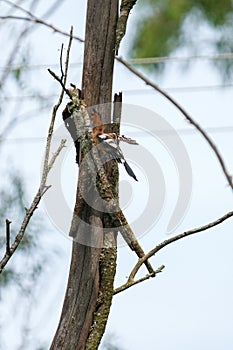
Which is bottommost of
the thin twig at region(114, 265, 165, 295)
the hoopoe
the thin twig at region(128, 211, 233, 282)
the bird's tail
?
Answer: the thin twig at region(114, 265, 165, 295)

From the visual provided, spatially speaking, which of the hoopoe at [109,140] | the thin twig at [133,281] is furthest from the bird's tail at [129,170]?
the thin twig at [133,281]

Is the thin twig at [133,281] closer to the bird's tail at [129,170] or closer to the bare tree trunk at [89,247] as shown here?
the bare tree trunk at [89,247]

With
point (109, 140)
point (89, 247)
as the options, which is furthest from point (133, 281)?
point (109, 140)

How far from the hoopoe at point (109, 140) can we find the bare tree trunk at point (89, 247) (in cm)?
2

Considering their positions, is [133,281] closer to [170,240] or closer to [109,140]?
[170,240]

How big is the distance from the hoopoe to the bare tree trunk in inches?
0.8

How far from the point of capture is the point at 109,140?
0.88 meters

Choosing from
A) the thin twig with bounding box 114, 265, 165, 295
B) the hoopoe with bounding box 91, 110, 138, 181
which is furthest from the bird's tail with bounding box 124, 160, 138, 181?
the thin twig with bounding box 114, 265, 165, 295

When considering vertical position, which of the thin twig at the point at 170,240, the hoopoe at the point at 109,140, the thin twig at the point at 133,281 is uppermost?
the hoopoe at the point at 109,140

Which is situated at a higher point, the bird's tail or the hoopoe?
the hoopoe

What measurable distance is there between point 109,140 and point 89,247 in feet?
0.48

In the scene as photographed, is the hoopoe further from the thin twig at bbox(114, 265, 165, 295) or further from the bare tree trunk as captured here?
the thin twig at bbox(114, 265, 165, 295)

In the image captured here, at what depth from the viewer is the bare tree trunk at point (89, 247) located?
2.93ft

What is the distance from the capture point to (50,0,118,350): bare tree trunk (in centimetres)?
89
